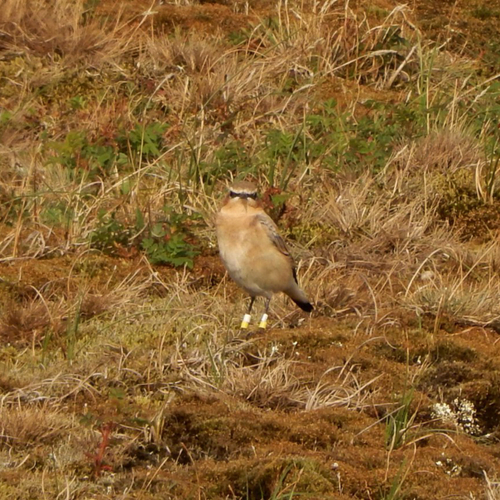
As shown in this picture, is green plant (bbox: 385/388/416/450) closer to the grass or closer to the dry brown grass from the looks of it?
the grass

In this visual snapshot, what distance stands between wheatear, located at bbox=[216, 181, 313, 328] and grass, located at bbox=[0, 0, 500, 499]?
0.79ft

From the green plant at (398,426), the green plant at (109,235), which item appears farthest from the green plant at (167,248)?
the green plant at (398,426)

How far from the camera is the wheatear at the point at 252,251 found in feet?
23.7

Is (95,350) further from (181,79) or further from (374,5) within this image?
(374,5)

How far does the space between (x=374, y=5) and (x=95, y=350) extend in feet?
21.3

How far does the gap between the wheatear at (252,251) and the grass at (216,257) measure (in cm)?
24

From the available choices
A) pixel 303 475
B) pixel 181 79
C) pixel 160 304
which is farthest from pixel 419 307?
pixel 181 79

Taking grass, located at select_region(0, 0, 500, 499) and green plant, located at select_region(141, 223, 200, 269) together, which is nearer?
grass, located at select_region(0, 0, 500, 499)

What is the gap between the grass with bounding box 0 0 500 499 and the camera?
5.40 meters

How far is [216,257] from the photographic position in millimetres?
8438

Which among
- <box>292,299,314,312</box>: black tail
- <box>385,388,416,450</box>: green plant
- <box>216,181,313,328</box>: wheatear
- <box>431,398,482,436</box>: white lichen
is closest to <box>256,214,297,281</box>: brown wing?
<box>216,181,313,328</box>: wheatear

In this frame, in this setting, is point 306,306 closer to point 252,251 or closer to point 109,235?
point 252,251

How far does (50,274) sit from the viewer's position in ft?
25.7

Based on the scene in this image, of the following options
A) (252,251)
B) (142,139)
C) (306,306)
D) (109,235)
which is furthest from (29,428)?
(142,139)
